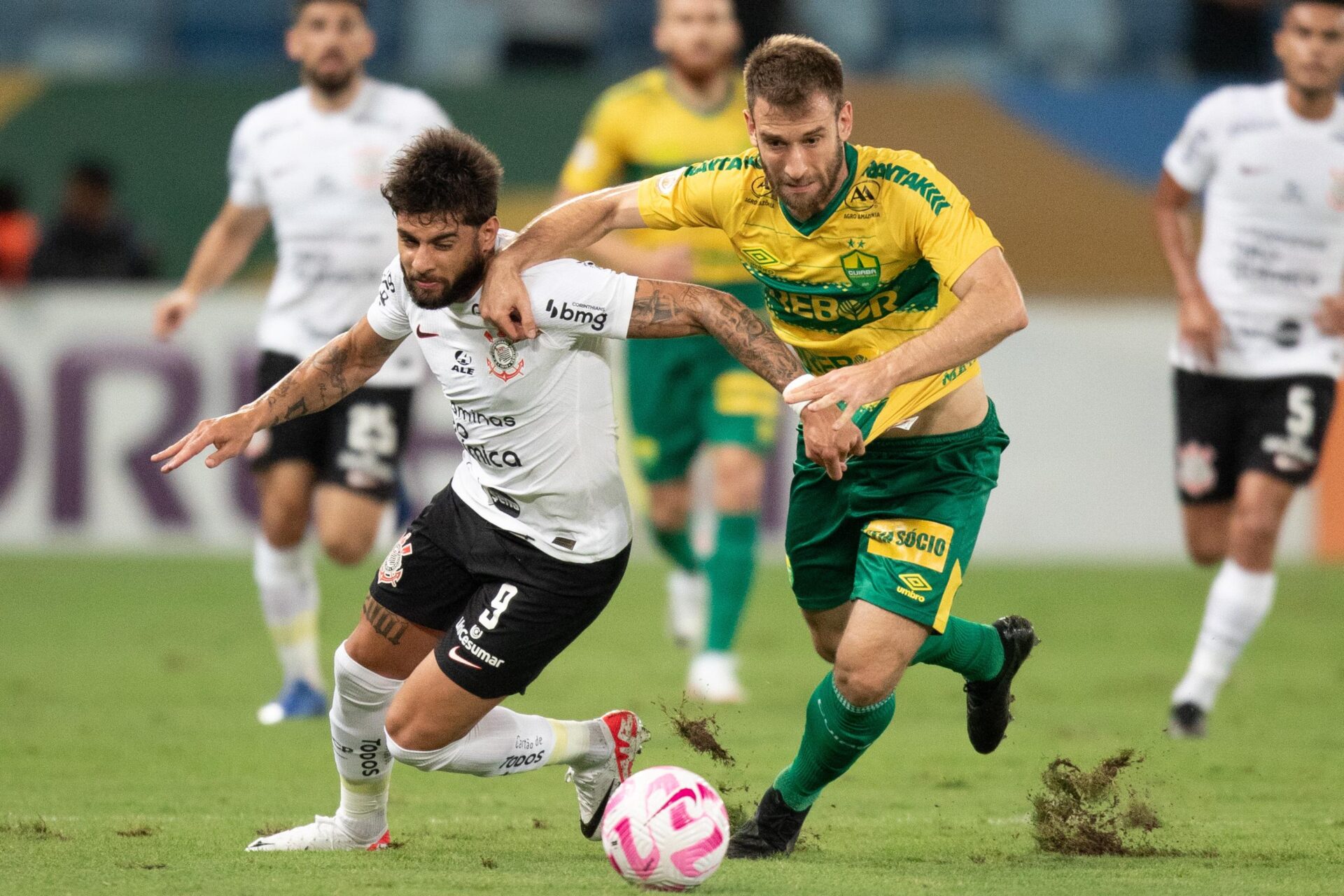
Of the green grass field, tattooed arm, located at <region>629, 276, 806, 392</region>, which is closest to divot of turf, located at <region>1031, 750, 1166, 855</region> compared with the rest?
the green grass field

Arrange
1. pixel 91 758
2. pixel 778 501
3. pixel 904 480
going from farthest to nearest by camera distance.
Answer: pixel 778 501, pixel 91 758, pixel 904 480

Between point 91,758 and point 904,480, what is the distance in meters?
3.28

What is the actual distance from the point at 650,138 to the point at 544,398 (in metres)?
3.88

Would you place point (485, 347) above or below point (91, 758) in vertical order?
above

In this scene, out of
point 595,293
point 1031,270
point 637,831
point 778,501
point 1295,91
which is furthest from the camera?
point 1031,270

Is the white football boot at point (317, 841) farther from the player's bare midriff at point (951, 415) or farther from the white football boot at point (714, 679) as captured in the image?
the white football boot at point (714, 679)

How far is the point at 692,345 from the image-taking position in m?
8.62

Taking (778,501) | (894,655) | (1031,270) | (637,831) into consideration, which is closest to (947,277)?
(894,655)

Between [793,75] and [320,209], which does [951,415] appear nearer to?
[793,75]

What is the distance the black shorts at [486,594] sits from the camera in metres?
4.95

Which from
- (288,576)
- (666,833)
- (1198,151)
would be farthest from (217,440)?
(1198,151)

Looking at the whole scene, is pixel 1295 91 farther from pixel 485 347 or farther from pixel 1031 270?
pixel 1031 270

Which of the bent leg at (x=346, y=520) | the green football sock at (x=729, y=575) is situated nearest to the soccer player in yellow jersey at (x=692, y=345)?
the green football sock at (x=729, y=575)

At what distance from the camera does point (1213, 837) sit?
17.9 feet
